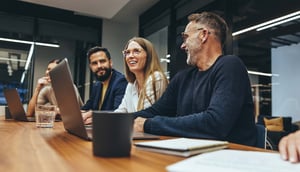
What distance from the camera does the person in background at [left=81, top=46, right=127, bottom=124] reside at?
2463mm

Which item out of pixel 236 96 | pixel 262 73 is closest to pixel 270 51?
pixel 262 73

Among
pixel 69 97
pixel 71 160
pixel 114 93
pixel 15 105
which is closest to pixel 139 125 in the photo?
pixel 69 97

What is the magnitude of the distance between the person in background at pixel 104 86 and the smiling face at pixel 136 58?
398 millimetres

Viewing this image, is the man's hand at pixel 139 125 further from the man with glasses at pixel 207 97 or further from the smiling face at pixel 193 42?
the smiling face at pixel 193 42

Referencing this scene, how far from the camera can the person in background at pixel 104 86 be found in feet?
8.08

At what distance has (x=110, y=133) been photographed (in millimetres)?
588

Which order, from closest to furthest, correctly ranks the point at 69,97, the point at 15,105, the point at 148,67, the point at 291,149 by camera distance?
the point at 291,149, the point at 69,97, the point at 15,105, the point at 148,67

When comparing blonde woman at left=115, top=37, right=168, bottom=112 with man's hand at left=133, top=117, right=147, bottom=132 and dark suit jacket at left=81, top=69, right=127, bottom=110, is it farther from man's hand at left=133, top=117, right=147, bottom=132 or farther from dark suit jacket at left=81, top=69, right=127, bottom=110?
man's hand at left=133, top=117, right=147, bottom=132

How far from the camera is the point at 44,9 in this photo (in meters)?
5.15

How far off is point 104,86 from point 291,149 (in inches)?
86.8

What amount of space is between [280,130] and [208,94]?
2.38 m

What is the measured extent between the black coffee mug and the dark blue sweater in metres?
0.50

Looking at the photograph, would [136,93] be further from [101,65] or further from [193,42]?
[101,65]

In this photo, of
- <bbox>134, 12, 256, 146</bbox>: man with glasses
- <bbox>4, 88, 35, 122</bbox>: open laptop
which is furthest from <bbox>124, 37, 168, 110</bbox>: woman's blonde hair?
<bbox>4, 88, 35, 122</bbox>: open laptop
